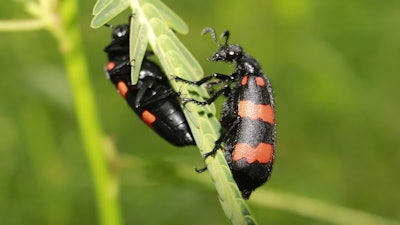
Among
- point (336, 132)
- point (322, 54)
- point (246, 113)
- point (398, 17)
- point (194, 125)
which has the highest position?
point (398, 17)

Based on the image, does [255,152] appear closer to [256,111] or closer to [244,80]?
[256,111]

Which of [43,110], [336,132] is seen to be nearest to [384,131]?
[336,132]

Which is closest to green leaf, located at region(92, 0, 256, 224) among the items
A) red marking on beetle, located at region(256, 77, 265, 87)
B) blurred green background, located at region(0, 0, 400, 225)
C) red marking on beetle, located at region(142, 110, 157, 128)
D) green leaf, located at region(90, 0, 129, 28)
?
green leaf, located at region(90, 0, 129, 28)

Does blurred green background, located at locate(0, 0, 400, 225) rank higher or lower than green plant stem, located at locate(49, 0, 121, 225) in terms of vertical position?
higher

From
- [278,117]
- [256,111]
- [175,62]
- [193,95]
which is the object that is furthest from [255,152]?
[278,117]

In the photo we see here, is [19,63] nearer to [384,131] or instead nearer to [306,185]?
[306,185]

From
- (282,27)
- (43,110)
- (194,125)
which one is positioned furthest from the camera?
(282,27)

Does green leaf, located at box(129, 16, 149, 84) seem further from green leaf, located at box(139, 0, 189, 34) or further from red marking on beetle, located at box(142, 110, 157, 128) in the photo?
red marking on beetle, located at box(142, 110, 157, 128)
